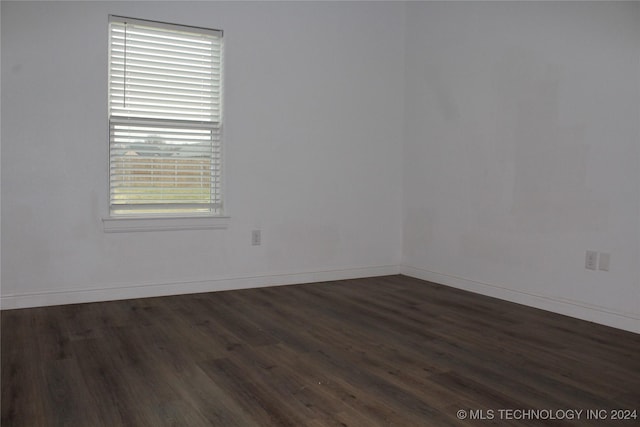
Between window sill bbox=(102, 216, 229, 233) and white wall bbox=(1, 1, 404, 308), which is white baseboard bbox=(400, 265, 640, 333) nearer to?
white wall bbox=(1, 1, 404, 308)

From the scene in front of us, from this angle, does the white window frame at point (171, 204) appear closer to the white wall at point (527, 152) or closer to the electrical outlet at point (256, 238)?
the electrical outlet at point (256, 238)

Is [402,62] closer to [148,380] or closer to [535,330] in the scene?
[535,330]

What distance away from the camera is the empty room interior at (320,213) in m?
2.34

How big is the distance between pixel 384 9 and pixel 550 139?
208 cm

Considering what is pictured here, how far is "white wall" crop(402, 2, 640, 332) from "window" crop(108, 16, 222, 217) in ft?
5.98

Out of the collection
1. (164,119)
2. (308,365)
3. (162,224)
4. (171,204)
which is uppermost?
(164,119)

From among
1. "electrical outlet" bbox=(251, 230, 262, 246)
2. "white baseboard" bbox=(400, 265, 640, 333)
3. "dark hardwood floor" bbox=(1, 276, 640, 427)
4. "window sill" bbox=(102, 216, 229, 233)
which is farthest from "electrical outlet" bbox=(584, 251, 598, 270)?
"window sill" bbox=(102, 216, 229, 233)

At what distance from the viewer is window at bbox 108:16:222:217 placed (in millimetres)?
3873

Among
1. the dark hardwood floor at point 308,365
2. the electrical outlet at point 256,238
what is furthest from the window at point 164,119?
the dark hardwood floor at point 308,365

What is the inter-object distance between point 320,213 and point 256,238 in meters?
0.62

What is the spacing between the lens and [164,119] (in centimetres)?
402

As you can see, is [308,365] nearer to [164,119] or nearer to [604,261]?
[604,261]

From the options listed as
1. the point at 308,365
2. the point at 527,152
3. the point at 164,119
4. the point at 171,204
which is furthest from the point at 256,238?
the point at 527,152

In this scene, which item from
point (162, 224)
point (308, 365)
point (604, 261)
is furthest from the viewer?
point (162, 224)
